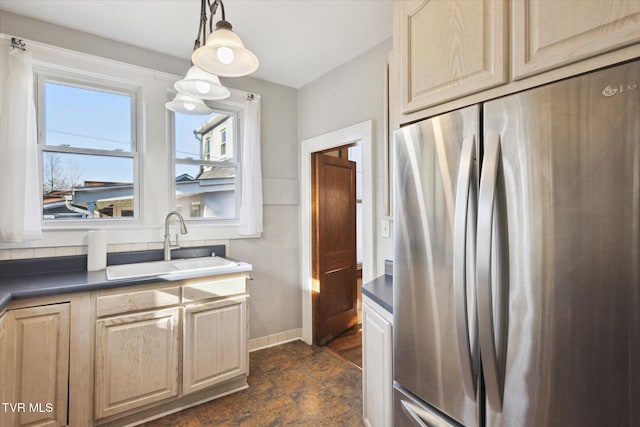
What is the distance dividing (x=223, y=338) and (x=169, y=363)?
14.5 inches

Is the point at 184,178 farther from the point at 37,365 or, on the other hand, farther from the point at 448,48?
the point at 448,48

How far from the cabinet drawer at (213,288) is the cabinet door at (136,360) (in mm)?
126

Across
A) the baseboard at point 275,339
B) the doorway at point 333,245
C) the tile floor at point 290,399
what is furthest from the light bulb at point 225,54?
the baseboard at point 275,339

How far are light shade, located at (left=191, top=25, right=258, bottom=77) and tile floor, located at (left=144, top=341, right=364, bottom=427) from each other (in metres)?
2.09

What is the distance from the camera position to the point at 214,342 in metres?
2.18

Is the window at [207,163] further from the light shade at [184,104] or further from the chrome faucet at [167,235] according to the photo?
the light shade at [184,104]

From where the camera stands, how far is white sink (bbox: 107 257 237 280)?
2113mm

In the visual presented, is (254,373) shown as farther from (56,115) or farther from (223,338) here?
(56,115)

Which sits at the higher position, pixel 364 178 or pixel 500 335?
pixel 364 178

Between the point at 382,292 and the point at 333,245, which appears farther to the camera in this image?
the point at 333,245

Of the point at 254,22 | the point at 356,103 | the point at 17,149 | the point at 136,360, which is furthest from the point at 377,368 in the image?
the point at 17,149

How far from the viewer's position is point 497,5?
0.97 meters

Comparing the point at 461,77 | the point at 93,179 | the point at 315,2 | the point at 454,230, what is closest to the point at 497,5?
the point at 461,77

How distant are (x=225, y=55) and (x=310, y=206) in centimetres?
188
